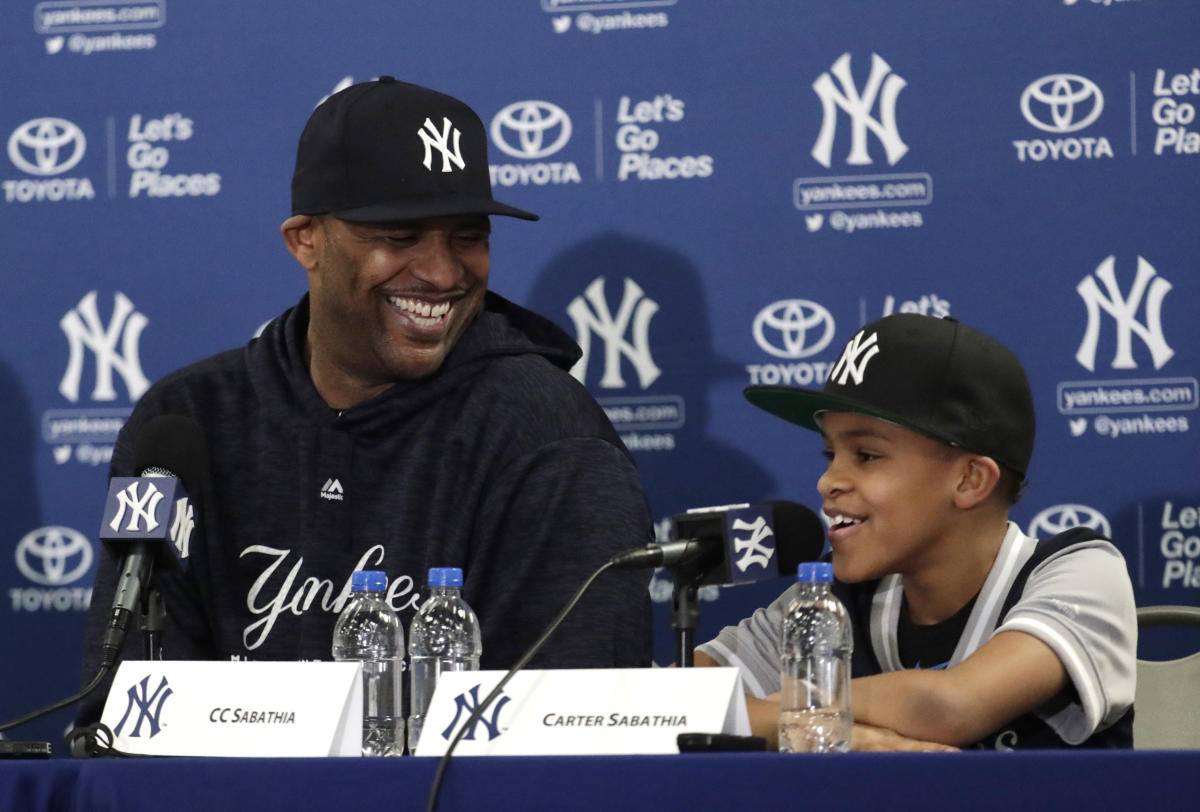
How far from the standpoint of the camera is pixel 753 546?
163 cm

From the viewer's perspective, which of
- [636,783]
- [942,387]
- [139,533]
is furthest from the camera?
[942,387]

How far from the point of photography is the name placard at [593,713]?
1.43 m

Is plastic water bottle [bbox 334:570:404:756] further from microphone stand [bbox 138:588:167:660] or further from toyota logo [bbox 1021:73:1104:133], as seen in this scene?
toyota logo [bbox 1021:73:1104:133]

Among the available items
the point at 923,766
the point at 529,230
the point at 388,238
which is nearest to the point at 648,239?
the point at 529,230

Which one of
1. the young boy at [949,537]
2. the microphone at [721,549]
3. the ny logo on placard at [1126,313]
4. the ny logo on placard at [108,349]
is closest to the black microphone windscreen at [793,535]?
the microphone at [721,549]

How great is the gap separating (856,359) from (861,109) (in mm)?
940

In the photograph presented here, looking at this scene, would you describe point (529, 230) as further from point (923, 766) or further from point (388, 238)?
point (923, 766)

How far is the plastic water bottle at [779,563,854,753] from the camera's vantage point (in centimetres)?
170

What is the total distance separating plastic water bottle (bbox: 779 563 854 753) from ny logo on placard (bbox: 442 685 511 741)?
0.35m

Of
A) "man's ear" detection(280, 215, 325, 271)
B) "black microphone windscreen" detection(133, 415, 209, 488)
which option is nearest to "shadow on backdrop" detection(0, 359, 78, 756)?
"man's ear" detection(280, 215, 325, 271)

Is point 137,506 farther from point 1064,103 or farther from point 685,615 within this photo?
point 1064,103

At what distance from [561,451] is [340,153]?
60cm

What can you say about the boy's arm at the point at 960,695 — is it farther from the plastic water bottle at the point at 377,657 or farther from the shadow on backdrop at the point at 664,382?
the shadow on backdrop at the point at 664,382

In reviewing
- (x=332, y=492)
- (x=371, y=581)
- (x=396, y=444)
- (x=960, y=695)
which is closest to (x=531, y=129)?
(x=396, y=444)
